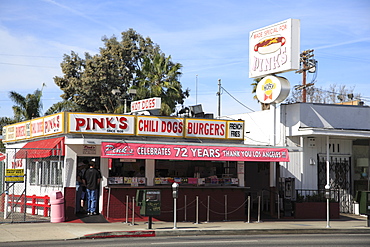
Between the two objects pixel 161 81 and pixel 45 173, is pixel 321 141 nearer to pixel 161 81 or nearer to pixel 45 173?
pixel 45 173

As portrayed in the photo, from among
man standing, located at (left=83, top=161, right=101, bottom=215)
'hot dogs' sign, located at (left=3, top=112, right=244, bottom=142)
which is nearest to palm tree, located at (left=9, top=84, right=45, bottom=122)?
'hot dogs' sign, located at (left=3, top=112, right=244, bottom=142)

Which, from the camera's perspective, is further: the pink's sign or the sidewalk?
the pink's sign

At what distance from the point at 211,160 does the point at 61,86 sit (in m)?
28.6

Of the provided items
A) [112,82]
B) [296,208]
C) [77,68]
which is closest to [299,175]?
[296,208]

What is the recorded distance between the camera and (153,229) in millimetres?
17156

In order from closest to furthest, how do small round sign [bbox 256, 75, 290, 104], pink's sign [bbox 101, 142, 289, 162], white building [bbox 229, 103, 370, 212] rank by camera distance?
pink's sign [bbox 101, 142, 289, 162]
small round sign [bbox 256, 75, 290, 104]
white building [bbox 229, 103, 370, 212]

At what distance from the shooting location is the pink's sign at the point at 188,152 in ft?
61.2

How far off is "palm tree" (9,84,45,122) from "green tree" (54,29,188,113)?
3.32m

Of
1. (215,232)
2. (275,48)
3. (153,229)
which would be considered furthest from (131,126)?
(275,48)

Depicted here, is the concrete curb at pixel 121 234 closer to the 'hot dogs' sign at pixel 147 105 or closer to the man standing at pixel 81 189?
the man standing at pixel 81 189

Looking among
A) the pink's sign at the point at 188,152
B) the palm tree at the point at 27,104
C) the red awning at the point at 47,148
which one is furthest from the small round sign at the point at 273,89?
the palm tree at the point at 27,104

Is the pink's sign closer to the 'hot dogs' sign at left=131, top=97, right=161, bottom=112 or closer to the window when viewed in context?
the 'hot dogs' sign at left=131, top=97, right=161, bottom=112

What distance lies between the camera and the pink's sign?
18656 millimetres

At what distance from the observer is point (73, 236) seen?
50.1 ft
